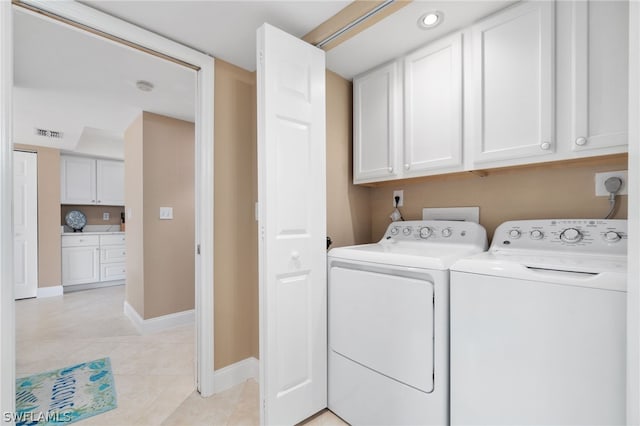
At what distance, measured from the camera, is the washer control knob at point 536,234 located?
1.40 meters

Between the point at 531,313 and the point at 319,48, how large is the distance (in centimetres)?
169

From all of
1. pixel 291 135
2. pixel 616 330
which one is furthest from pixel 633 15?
pixel 291 135

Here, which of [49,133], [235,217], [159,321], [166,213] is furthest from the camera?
Answer: [49,133]

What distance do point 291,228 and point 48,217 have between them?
4647 mm

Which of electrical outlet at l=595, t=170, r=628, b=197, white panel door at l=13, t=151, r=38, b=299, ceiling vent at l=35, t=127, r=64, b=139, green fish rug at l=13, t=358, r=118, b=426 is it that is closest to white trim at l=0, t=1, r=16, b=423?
green fish rug at l=13, t=358, r=118, b=426

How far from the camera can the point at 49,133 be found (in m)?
3.57

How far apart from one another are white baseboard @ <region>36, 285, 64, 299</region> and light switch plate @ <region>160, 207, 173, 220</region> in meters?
2.73

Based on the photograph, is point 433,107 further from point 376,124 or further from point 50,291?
point 50,291

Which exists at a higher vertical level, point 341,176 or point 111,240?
point 341,176

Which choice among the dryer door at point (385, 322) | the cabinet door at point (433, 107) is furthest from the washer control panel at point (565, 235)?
the dryer door at point (385, 322)

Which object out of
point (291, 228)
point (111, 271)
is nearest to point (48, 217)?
point (111, 271)

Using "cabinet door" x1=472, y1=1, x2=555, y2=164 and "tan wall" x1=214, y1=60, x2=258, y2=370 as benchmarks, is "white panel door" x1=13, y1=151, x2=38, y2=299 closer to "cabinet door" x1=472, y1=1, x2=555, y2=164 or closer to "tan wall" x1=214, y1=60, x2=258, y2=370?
"tan wall" x1=214, y1=60, x2=258, y2=370

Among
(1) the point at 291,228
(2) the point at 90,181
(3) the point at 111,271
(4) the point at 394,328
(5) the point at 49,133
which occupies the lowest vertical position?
(3) the point at 111,271

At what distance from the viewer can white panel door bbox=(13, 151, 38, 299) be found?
3984 mm
